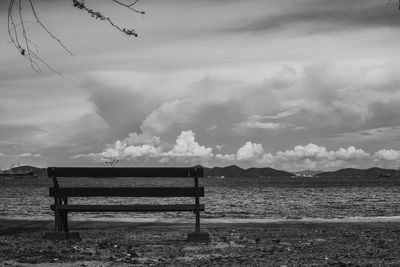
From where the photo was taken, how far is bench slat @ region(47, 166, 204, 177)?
8.01 m

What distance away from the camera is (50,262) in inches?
256

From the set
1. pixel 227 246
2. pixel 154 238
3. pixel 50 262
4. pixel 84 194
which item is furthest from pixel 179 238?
pixel 50 262

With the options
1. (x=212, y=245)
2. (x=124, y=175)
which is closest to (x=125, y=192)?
(x=124, y=175)

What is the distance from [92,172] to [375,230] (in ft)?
16.6

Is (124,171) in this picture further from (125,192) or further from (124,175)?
(125,192)

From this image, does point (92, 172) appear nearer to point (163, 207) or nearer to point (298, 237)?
point (163, 207)

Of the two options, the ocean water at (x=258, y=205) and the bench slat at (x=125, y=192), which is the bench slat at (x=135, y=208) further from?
the ocean water at (x=258, y=205)

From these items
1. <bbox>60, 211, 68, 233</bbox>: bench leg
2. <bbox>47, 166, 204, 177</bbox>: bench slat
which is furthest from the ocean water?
<bbox>47, 166, 204, 177</bbox>: bench slat

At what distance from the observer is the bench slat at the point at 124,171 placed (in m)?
8.01

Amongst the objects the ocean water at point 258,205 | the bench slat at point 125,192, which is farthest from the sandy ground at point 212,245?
the ocean water at point 258,205

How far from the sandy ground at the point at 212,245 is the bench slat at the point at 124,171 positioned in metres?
1.02

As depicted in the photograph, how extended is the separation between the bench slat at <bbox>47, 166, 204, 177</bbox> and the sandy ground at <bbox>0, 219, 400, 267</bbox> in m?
1.02

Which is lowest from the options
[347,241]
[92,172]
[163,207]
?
[347,241]

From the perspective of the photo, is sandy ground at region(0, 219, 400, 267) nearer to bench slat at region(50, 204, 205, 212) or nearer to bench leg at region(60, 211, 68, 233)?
bench leg at region(60, 211, 68, 233)
